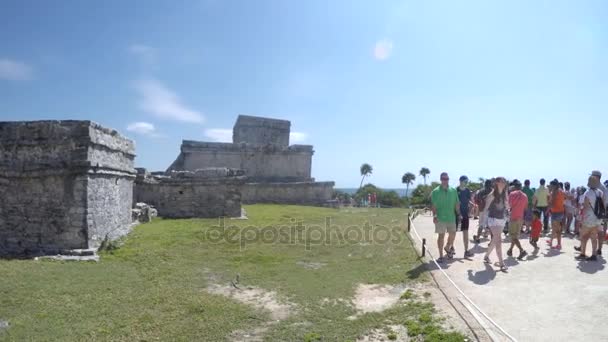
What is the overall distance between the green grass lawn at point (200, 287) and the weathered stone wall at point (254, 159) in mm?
13632

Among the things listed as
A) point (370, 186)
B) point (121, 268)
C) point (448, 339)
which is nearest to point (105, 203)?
point (121, 268)

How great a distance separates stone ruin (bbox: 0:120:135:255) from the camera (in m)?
8.77

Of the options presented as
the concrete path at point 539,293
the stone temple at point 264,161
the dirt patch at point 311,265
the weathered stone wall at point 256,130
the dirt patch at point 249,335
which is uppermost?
the weathered stone wall at point 256,130

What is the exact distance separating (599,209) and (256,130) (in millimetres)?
23605

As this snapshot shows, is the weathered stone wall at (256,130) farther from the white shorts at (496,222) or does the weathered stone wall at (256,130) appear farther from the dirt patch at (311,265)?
the white shorts at (496,222)

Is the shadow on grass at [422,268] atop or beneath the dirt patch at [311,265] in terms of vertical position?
atop

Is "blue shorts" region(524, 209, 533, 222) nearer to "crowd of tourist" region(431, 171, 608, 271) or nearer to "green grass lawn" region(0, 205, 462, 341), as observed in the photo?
"crowd of tourist" region(431, 171, 608, 271)

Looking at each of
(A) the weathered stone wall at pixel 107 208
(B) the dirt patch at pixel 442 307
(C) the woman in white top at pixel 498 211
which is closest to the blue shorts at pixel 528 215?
(C) the woman in white top at pixel 498 211

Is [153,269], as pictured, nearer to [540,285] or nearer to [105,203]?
[105,203]

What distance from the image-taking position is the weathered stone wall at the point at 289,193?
82.2 ft

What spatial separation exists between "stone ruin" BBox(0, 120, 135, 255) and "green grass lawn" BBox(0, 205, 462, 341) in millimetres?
1046

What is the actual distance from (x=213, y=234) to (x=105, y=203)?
2.99m

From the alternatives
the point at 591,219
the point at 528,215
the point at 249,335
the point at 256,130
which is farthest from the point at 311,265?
the point at 256,130

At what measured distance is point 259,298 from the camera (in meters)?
6.38
